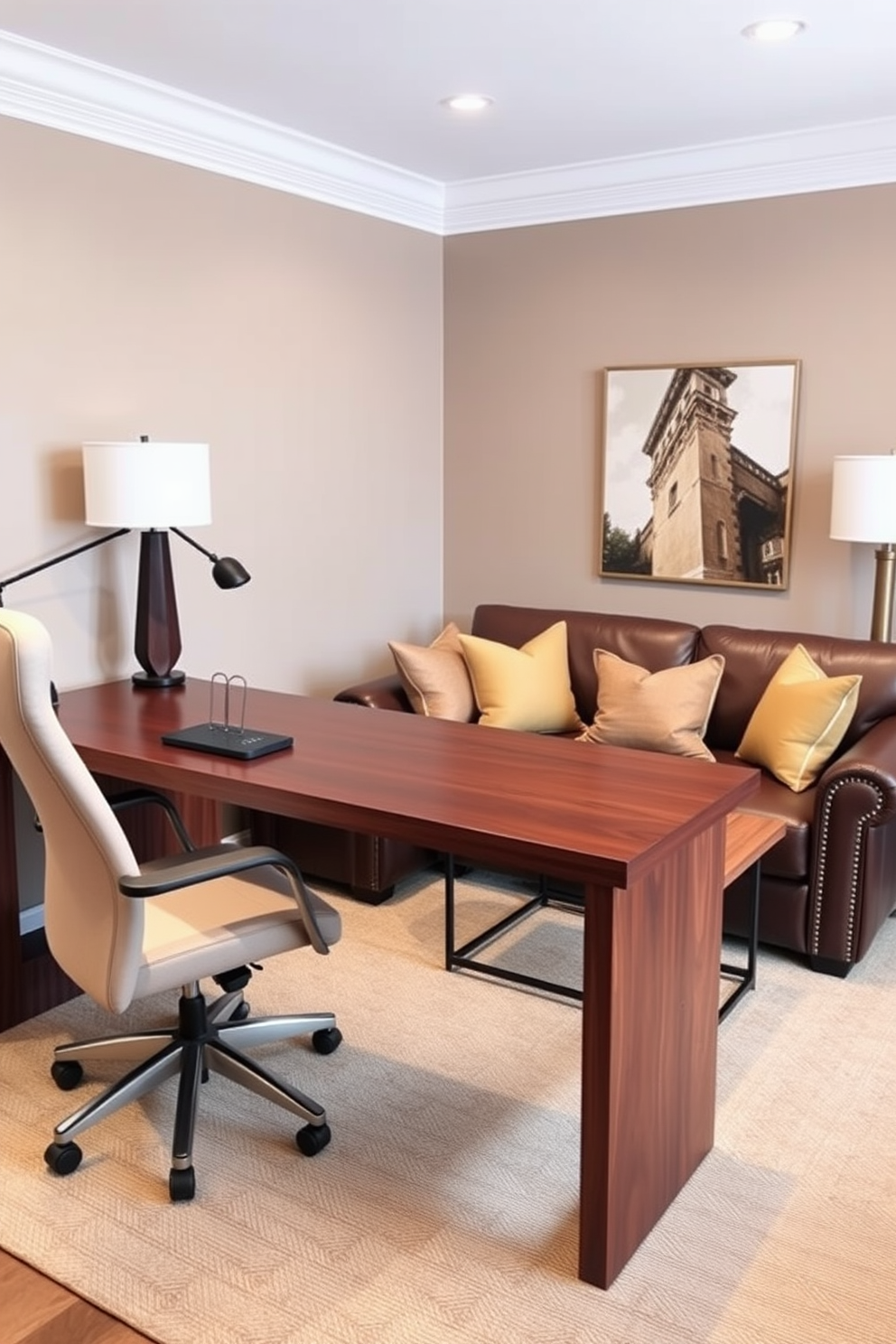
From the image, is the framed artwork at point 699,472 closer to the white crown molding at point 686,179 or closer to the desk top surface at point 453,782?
the white crown molding at point 686,179

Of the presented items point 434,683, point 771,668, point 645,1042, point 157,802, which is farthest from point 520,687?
point 645,1042

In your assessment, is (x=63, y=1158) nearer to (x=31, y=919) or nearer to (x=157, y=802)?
(x=157, y=802)

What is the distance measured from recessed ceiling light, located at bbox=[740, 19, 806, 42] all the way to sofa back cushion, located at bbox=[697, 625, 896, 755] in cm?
180

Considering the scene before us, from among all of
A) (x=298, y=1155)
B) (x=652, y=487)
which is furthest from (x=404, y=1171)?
(x=652, y=487)

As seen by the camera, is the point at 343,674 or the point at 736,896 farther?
the point at 343,674

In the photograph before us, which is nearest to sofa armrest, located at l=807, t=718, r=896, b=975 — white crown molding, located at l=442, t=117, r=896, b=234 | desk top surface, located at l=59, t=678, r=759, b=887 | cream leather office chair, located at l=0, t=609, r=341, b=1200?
desk top surface, located at l=59, t=678, r=759, b=887

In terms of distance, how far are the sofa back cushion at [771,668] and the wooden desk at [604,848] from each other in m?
1.39

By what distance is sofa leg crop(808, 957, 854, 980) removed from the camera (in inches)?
127

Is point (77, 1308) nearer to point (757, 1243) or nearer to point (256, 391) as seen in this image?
point (757, 1243)

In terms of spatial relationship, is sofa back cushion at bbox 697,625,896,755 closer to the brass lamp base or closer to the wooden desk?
the brass lamp base

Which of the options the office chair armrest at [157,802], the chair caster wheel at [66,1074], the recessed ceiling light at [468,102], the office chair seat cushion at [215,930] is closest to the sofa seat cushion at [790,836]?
the office chair seat cushion at [215,930]

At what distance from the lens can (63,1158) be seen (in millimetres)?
2305

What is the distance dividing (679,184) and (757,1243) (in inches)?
135

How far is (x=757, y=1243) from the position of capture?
2137mm
